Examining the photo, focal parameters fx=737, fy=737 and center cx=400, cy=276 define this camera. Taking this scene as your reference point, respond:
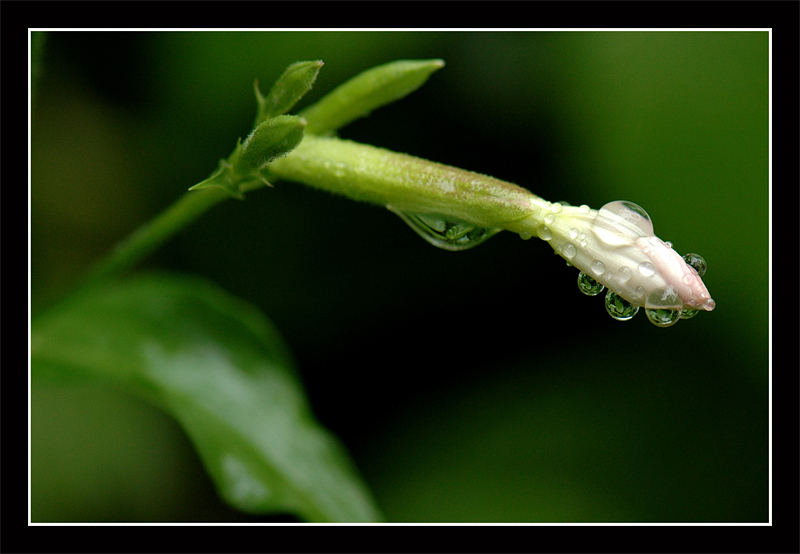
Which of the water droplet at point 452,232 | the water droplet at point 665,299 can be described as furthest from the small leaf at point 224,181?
the water droplet at point 665,299

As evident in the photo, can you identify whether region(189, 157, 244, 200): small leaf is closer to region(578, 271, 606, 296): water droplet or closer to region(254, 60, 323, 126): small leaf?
region(254, 60, 323, 126): small leaf

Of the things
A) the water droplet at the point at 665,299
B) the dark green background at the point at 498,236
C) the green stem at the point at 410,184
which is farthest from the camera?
the dark green background at the point at 498,236

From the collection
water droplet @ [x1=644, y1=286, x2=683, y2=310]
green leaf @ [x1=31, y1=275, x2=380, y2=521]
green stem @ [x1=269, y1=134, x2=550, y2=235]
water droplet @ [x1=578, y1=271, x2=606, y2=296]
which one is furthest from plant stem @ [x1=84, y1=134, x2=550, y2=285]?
green leaf @ [x1=31, y1=275, x2=380, y2=521]

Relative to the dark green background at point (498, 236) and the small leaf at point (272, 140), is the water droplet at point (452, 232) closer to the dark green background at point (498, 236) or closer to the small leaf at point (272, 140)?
the small leaf at point (272, 140)

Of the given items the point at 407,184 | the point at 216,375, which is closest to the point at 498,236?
the point at 216,375

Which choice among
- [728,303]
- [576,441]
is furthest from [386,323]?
[728,303]

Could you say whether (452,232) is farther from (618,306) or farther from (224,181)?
(224,181)
